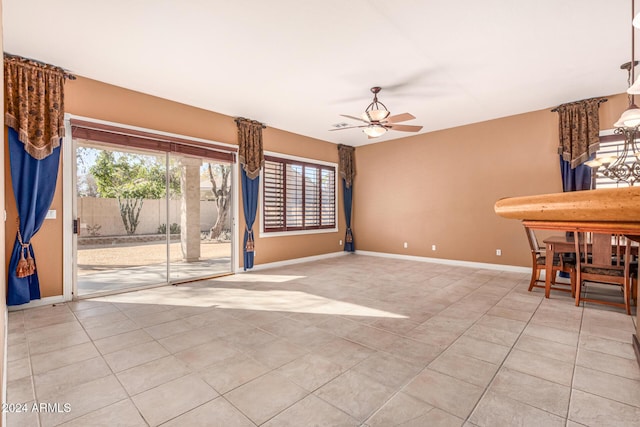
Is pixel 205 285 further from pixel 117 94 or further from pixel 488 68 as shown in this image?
pixel 488 68

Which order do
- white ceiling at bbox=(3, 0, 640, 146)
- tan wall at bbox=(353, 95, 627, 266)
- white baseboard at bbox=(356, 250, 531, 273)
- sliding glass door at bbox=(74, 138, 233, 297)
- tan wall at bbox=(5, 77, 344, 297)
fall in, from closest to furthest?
white ceiling at bbox=(3, 0, 640, 146)
tan wall at bbox=(5, 77, 344, 297)
sliding glass door at bbox=(74, 138, 233, 297)
tan wall at bbox=(353, 95, 627, 266)
white baseboard at bbox=(356, 250, 531, 273)

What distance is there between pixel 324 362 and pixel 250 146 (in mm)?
4449

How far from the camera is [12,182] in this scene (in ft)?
11.8

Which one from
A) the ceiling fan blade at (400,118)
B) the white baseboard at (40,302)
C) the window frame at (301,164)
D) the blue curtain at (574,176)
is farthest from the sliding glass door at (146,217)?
the blue curtain at (574,176)

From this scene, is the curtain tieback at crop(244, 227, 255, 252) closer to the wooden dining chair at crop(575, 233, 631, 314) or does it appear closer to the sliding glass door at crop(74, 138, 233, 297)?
the sliding glass door at crop(74, 138, 233, 297)

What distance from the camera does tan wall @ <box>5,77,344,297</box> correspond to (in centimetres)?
392

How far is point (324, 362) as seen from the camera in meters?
2.46

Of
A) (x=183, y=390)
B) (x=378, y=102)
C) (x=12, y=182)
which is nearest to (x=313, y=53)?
(x=378, y=102)

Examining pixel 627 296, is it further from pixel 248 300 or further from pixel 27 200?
pixel 27 200

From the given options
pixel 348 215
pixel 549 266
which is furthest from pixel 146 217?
pixel 549 266

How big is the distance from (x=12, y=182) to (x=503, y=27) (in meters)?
5.56

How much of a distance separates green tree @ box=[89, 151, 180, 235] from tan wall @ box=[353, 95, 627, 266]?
15.2 ft

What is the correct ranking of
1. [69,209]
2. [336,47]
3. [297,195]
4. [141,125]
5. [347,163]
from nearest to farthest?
[336,47] < [69,209] < [141,125] < [297,195] < [347,163]

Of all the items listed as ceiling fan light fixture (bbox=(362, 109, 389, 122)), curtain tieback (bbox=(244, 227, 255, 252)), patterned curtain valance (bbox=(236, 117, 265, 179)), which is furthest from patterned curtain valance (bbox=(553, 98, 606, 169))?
curtain tieback (bbox=(244, 227, 255, 252))
